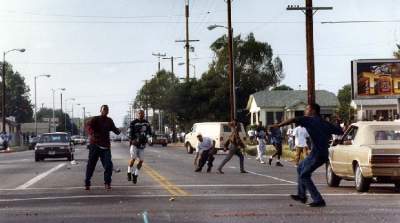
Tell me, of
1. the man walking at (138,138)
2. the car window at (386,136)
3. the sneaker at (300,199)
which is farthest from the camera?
the man walking at (138,138)

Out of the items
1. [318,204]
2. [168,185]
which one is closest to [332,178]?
[168,185]

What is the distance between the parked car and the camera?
16141mm

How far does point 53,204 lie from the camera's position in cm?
1453

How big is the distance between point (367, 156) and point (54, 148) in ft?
77.2

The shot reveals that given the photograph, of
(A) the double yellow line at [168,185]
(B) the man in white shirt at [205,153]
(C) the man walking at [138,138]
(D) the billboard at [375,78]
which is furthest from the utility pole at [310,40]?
(D) the billboard at [375,78]

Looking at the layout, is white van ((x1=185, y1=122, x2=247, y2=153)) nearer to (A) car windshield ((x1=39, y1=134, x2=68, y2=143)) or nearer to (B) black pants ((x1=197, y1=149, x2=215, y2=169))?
(A) car windshield ((x1=39, y1=134, x2=68, y2=143))

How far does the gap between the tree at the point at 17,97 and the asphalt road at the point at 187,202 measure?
152 m

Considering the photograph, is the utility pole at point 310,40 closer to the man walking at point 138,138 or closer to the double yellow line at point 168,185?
the double yellow line at point 168,185

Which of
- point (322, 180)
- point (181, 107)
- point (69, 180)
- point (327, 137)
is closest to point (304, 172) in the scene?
point (327, 137)

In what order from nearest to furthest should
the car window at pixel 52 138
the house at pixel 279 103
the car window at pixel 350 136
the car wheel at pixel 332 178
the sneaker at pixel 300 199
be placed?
the sneaker at pixel 300 199 → the car window at pixel 350 136 → the car wheel at pixel 332 178 → the car window at pixel 52 138 → the house at pixel 279 103

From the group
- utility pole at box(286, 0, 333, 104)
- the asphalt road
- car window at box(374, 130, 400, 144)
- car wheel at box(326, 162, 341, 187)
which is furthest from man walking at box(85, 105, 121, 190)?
utility pole at box(286, 0, 333, 104)

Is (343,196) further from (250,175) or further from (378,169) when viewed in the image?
(250,175)

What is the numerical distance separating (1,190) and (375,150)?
863cm

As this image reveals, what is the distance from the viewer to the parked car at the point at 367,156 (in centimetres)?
1614
